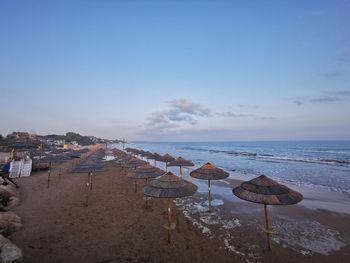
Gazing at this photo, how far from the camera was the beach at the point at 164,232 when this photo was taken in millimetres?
6644

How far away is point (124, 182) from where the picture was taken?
60.5 ft

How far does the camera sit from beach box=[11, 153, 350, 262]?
6.64 m

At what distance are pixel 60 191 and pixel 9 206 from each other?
380 centimetres

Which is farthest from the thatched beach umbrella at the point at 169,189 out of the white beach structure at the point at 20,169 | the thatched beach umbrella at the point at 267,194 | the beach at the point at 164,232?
the white beach structure at the point at 20,169

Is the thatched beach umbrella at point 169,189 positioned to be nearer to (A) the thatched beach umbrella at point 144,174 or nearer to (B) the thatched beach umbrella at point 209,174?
(B) the thatched beach umbrella at point 209,174

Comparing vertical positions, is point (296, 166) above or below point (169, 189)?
below

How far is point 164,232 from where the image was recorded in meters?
8.25

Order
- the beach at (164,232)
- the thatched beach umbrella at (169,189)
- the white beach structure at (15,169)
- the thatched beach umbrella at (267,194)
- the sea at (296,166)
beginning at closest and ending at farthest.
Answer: the thatched beach umbrella at (267,194)
the beach at (164,232)
the thatched beach umbrella at (169,189)
the sea at (296,166)
the white beach structure at (15,169)

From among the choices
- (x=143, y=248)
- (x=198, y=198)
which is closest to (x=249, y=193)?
(x=143, y=248)

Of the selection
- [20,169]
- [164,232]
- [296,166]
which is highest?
[20,169]

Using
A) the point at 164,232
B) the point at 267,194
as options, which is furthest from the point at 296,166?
the point at 267,194

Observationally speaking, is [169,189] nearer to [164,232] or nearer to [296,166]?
[164,232]

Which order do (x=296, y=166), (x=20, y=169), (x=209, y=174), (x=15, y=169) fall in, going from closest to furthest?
(x=209, y=174) → (x=15, y=169) → (x=20, y=169) → (x=296, y=166)

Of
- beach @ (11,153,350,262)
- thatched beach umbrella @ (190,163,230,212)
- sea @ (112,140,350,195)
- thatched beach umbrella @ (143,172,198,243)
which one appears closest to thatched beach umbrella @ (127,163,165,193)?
beach @ (11,153,350,262)
